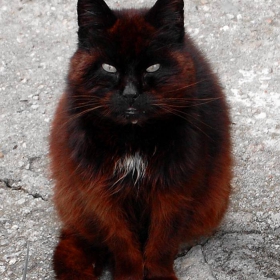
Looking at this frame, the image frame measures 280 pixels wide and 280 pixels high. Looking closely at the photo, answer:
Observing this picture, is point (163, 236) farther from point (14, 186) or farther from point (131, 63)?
point (14, 186)

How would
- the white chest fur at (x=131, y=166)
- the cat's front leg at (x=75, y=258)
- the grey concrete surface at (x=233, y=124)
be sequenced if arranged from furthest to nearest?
the grey concrete surface at (x=233, y=124) < the cat's front leg at (x=75, y=258) < the white chest fur at (x=131, y=166)

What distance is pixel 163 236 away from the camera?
2.92 m

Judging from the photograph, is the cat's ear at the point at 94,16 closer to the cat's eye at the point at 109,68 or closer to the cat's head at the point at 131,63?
the cat's head at the point at 131,63

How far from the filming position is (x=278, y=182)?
11.3ft

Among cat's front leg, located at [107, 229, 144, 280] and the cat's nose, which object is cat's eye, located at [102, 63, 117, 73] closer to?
the cat's nose

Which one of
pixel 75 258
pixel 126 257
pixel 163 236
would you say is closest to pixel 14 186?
pixel 75 258

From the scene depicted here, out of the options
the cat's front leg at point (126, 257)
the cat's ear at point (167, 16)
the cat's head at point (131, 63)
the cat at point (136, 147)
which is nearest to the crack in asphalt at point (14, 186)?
the cat at point (136, 147)

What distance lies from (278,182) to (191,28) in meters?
1.36

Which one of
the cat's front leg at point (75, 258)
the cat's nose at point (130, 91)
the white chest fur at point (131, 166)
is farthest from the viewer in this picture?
the cat's front leg at point (75, 258)

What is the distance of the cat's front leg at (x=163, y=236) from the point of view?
111 inches

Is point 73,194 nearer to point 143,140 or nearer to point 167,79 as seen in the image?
point 143,140

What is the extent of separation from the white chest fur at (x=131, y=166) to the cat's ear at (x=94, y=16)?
1.74ft

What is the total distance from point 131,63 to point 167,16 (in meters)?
0.25

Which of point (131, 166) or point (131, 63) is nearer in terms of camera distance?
point (131, 63)
